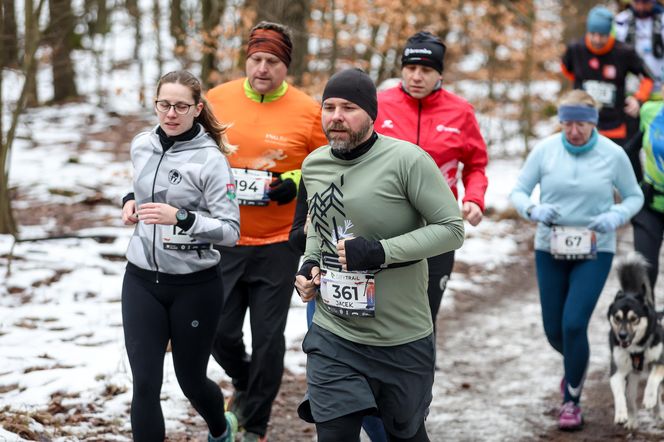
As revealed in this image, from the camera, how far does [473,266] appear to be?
35.7ft

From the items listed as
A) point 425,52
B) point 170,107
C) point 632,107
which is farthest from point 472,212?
point 632,107

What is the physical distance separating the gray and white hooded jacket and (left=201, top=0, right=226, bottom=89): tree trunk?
20.9 ft

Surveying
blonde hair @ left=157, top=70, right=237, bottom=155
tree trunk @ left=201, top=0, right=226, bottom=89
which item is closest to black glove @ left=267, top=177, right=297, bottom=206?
blonde hair @ left=157, top=70, right=237, bottom=155

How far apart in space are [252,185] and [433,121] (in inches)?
46.3

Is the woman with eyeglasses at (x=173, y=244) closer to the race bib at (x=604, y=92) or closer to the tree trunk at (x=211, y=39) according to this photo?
the race bib at (x=604, y=92)

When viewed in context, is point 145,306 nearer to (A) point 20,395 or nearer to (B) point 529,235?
(A) point 20,395

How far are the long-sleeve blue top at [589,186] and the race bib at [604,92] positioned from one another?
10.5 feet

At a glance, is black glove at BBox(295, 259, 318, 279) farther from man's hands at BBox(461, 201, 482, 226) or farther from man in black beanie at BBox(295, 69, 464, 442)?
man's hands at BBox(461, 201, 482, 226)

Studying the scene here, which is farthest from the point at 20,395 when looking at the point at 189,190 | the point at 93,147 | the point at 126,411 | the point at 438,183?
the point at 93,147

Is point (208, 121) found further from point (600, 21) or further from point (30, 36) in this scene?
point (600, 21)

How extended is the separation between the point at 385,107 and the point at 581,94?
1443mm

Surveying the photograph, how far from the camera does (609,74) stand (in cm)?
884

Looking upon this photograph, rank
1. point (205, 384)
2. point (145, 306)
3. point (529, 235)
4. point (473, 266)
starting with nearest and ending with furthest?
point (145, 306) < point (205, 384) < point (473, 266) < point (529, 235)

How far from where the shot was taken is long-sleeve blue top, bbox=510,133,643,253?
576 cm
